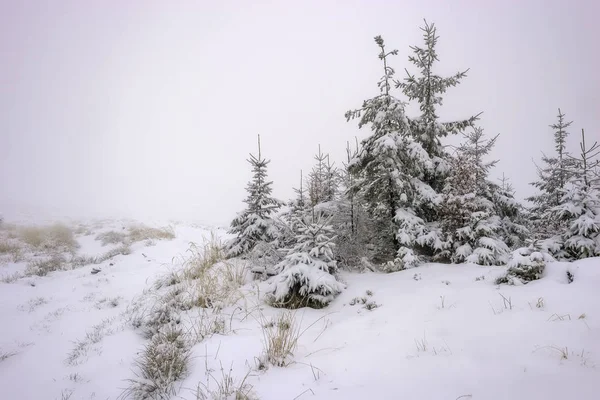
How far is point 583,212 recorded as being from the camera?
18.9 ft

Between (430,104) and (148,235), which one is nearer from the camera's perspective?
(430,104)

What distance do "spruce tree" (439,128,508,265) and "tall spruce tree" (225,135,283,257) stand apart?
4781mm

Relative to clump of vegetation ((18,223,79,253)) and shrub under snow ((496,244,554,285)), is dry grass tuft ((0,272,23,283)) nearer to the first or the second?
clump of vegetation ((18,223,79,253))

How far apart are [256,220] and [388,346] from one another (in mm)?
4912

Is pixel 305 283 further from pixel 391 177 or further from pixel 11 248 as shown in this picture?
pixel 11 248

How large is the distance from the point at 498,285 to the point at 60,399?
6.24 meters

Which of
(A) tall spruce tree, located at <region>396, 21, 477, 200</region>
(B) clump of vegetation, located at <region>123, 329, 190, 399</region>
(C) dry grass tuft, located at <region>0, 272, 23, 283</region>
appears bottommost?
(C) dry grass tuft, located at <region>0, 272, 23, 283</region>

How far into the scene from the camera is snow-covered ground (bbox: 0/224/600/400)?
6.72 ft

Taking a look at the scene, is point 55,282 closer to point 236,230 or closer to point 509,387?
point 236,230

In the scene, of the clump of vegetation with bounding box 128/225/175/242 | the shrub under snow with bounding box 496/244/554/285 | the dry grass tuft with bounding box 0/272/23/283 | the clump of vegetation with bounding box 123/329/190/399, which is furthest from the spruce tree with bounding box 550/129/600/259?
the clump of vegetation with bounding box 128/225/175/242

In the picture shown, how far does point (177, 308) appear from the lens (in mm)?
4516

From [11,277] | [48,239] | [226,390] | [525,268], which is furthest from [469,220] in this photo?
[48,239]

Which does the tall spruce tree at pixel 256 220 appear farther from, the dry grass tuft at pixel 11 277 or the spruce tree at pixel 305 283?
the dry grass tuft at pixel 11 277

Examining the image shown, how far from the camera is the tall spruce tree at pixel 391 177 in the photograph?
6773 mm
